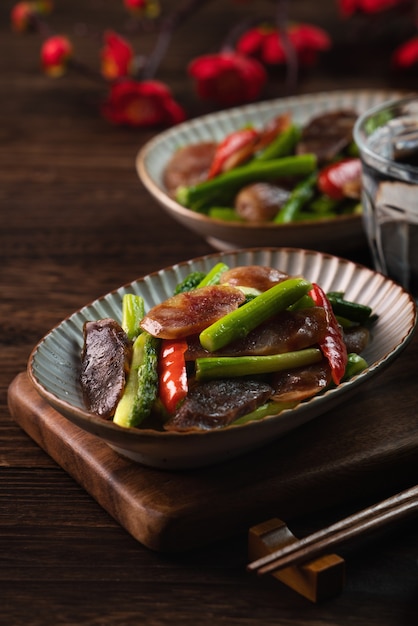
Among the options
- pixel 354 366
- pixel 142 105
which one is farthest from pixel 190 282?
pixel 142 105

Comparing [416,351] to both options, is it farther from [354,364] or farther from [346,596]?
[346,596]

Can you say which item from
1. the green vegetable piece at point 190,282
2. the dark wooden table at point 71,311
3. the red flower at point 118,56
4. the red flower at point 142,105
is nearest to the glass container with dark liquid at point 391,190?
the dark wooden table at point 71,311

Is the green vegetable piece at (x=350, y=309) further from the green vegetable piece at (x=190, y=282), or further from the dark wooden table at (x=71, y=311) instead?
the green vegetable piece at (x=190, y=282)

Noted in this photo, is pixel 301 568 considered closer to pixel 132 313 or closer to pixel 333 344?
pixel 333 344

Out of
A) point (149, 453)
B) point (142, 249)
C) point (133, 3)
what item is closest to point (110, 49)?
point (133, 3)

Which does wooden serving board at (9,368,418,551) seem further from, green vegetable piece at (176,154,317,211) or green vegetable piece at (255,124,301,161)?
green vegetable piece at (255,124,301,161)

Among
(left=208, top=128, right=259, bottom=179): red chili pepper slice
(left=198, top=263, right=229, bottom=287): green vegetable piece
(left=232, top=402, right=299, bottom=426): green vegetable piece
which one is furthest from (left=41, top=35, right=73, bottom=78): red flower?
(left=232, top=402, right=299, bottom=426): green vegetable piece

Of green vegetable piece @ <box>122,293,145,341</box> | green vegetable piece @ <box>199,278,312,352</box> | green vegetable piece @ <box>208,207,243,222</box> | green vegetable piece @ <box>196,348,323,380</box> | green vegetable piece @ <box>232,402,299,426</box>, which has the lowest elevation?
green vegetable piece @ <box>208,207,243,222</box>
